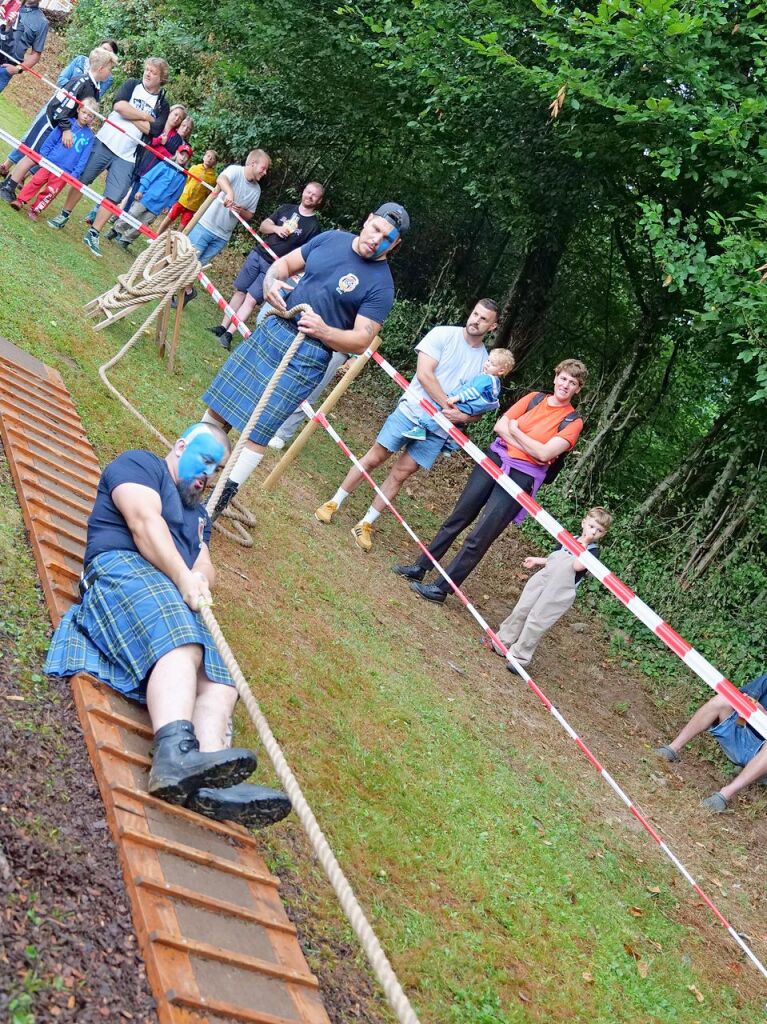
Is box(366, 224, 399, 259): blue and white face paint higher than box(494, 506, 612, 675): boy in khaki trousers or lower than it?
higher

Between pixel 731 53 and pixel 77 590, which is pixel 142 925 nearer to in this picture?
pixel 77 590

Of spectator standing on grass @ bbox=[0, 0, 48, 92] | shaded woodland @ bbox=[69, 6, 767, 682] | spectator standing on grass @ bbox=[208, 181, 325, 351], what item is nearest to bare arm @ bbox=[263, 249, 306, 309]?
shaded woodland @ bbox=[69, 6, 767, 682]

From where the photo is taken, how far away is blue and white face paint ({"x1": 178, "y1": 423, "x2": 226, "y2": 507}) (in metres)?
3.85

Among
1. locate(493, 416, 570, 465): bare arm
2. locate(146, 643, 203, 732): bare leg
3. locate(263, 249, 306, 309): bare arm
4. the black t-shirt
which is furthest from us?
the black t-shirt

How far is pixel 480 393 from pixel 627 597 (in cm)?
206

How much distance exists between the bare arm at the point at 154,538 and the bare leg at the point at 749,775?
166 inches

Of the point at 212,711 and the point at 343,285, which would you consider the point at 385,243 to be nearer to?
the point at 343,285

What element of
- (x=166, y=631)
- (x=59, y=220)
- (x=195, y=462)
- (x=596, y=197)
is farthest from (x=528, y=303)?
(x=166, y=631)

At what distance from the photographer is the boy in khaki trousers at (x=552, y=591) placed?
22.4 feet

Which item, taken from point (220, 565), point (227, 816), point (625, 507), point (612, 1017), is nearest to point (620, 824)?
point (612, 1017)

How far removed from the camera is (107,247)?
37.0 feet

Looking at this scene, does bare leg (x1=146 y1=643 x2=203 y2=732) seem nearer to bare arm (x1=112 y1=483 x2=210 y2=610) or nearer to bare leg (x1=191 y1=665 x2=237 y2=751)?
bare leg (x1=191 y1=665 x2=237 y2=751)

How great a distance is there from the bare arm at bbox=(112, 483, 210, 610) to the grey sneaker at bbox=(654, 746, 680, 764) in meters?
4.45

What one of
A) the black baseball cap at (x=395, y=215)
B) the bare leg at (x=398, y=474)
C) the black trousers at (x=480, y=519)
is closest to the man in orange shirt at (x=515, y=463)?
the black trousers at (x=480, y=519)
